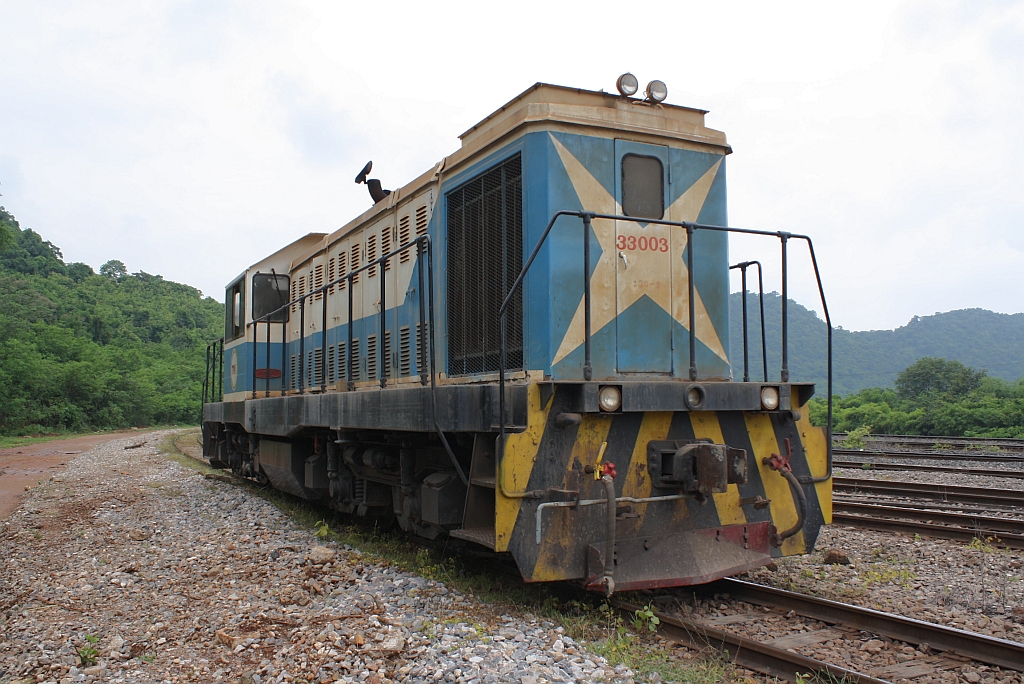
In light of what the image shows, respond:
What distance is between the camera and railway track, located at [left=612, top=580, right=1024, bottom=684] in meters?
3.25

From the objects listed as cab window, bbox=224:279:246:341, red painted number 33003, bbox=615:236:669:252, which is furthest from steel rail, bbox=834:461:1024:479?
cab window, bbox=224:279:246:341

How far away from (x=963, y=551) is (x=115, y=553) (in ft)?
22.1

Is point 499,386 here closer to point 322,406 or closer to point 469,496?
point 469,496

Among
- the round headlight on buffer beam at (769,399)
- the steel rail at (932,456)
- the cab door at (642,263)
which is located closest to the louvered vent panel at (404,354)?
the cab door at (642,263)

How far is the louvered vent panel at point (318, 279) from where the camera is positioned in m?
8.16

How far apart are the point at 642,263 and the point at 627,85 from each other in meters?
1.13

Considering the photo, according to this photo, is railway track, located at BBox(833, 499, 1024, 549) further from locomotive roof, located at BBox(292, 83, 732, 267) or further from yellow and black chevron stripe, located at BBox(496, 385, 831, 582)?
locomotive roof, located at BBox(292, 83, 732, 267)

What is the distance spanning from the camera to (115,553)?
20.4ft

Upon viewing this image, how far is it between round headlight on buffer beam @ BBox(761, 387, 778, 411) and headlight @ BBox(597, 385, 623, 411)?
1071mm

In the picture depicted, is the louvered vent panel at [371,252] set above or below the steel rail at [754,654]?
above

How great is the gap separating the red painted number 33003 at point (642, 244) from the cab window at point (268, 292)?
5.76 meters

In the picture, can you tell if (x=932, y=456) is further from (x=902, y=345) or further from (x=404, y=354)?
(x=902, y=345)

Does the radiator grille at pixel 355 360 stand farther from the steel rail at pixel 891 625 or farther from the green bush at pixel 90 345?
the green bush at pixel 90 345

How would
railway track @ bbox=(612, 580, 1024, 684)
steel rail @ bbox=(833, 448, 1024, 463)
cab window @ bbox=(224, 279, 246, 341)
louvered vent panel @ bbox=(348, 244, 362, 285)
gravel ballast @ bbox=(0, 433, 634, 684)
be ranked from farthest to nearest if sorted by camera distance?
steel rail @ bbox=(833, 448, 1024, 463), cab window @ bbox=(224, 279, 246, 341), louvered vent panel @ bbox=(348, 244, 362, 285), gravel ballast @ bbox=(0, 433, 634, 684), railway track @ bbox=(612, 580, 1024, 684)
